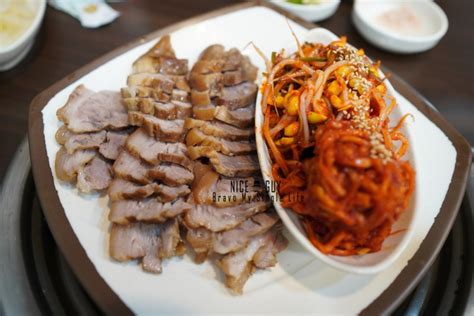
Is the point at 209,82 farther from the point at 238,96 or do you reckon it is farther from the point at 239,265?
the point at 239,265

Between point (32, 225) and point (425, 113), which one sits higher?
point (425, 113)

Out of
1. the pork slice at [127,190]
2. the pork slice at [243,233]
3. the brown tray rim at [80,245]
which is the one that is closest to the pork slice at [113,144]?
the pork slice at [127,190]

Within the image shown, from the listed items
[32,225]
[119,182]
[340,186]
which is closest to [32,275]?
[32,225]

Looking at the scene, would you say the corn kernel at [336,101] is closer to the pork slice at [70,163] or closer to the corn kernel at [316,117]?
the corn kernel at [316,117]

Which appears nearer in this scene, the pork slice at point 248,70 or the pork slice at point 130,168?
the pork slice at point 130,168

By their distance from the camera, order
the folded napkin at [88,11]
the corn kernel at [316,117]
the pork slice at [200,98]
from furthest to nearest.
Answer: the folded napkin at [88,11] < the pork slice at [200,98] < the corn kernel at [316,117]

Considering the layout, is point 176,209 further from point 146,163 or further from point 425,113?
point 425,113

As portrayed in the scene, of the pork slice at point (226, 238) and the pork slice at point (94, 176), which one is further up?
the pork slice at point (94, 176)
